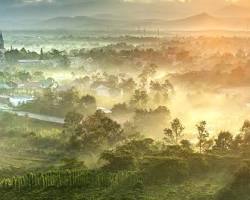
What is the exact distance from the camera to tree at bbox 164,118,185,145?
2514 cm

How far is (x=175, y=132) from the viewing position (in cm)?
2573

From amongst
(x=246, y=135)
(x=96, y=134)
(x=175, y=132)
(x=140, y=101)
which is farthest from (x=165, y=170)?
(x=140, y=101)

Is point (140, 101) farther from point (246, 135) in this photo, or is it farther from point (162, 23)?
point (162, 23)

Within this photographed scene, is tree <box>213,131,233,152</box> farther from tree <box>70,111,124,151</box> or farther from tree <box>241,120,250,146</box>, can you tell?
tree <box>70,111,124,151</box>

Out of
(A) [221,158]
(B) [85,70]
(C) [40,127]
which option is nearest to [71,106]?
(C) [40,127]

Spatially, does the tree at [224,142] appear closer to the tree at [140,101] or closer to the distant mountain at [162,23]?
the tree at [140,101]

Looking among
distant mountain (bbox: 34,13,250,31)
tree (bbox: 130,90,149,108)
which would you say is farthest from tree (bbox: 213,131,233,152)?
distant mountain (bbox: 34,13,250,31)

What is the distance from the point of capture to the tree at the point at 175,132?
2514 centimetres

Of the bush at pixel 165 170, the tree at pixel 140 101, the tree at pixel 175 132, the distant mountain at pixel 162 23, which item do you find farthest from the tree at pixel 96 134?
the distant mountain at pixel 162 23

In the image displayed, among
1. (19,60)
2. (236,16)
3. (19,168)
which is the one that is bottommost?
(19,168)

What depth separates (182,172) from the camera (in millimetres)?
19547

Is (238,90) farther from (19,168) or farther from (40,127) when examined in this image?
(19,168)

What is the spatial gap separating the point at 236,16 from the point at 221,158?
82.4 metres

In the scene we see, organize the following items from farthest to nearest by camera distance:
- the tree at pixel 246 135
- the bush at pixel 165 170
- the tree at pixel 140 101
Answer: the tree at pixel 140 101, the tree at pixel 246 135, the bush at pixel 165 170
